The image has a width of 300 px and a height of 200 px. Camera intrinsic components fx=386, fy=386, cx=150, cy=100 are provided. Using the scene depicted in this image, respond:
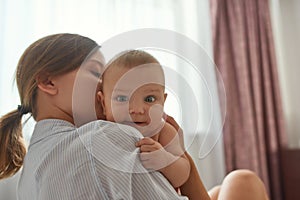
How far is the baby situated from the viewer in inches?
21.8

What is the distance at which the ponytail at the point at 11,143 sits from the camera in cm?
86

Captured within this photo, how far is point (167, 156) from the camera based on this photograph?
571mm

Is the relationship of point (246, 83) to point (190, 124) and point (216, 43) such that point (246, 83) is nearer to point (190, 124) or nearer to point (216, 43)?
point (216, 43)

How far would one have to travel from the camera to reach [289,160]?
2615mm

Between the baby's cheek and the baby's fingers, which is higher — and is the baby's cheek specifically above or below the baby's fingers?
above

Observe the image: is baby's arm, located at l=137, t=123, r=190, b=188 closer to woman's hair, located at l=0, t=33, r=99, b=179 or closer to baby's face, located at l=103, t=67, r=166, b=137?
baby's face, located at l=103, t=67, r=166, b=137

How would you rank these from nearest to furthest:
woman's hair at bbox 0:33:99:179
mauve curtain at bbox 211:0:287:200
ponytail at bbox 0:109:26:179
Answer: woman's hair at bbox 0:33:99:179 → ponytail at bbox 0:109:26:179 → mauve curtain at bbox 211:0:287:200

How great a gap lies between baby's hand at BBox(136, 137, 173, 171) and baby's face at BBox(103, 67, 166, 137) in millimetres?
28

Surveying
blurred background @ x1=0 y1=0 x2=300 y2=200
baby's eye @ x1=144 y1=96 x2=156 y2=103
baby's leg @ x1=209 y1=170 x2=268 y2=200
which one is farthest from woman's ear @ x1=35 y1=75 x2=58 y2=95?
blurred background @ x1=0 y1=0 x2=300 y2=200

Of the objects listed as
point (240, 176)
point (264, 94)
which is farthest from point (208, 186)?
point (240, 176)

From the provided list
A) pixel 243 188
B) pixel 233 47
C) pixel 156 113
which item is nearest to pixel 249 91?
pixel 233 47

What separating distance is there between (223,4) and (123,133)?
90.3 inches

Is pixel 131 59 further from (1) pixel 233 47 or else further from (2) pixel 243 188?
(1) pixel 233 47

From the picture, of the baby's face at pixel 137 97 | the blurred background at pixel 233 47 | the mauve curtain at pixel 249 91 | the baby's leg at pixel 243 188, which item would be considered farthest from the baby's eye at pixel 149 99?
the mauve curtain at pixel 249 91
